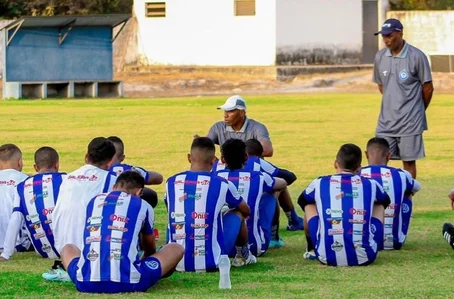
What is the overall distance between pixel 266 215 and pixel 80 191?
1.85 metres

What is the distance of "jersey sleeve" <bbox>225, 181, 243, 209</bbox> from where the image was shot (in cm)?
854

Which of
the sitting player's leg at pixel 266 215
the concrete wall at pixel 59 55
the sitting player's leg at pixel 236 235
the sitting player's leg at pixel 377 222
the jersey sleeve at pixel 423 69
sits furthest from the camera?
the concrete wall at pixel 59 55

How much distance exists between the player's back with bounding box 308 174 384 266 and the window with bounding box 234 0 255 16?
125 ft

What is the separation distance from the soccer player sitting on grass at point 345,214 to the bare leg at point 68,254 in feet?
6.45

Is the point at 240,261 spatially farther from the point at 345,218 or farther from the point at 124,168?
the point at 124,168

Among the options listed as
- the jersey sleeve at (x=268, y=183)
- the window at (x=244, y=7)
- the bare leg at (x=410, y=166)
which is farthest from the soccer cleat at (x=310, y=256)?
the window at (x=244, y=7)

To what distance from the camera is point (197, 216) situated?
8.50 metres

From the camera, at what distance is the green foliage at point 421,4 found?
176 feet

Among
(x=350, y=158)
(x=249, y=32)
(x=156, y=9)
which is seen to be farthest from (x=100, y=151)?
(x=156, y=9)

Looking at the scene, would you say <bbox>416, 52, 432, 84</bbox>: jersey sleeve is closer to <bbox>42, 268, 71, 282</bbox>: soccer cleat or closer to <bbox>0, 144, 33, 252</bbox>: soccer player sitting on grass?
<bbox>0, 144, 33, 252</bbox>: soccer player sitting on grass

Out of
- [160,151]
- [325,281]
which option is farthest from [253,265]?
[160,151]

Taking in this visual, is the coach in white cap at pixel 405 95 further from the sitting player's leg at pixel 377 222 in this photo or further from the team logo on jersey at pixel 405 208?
the sitting player's leg at pixel 377 222

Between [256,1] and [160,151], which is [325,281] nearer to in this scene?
[160,151]

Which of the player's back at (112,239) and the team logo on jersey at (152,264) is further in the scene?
the team logo on jersey at (152,264)
